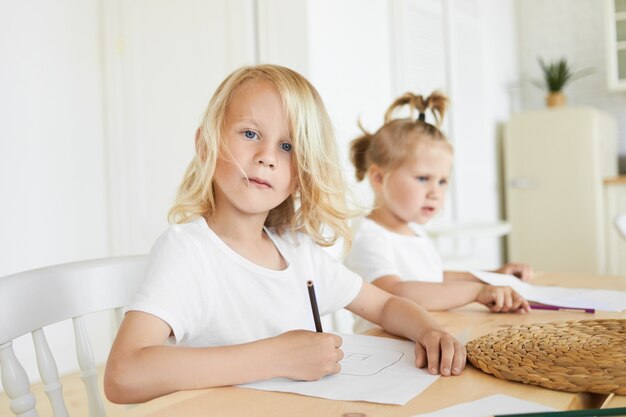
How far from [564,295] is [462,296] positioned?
0.70ft

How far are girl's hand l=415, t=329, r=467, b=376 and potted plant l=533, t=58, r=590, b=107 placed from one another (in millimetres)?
4227

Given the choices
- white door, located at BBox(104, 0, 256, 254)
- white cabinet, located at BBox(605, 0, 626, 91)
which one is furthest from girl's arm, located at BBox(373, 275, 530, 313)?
white cabinet, located at BBox(605, 0, 626, 91)

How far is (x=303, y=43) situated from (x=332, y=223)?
1.72 meters

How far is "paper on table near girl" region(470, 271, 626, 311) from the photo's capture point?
118 centimetres

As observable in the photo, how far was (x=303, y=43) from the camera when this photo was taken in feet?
8.91

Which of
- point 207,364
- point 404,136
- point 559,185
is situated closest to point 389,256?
point 404,136

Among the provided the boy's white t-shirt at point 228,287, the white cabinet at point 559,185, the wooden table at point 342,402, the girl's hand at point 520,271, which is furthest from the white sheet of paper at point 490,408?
the white cabinet at point 559,185

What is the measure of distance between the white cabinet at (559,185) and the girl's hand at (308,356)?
12.9 feet

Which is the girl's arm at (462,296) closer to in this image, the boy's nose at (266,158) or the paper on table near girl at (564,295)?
the paper on table near girl at (564,295)

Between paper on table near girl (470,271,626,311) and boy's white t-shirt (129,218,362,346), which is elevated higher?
boy's white t-shirt (129,218,362,346)

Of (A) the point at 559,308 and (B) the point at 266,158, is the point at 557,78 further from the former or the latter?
(B) the point at 266,158

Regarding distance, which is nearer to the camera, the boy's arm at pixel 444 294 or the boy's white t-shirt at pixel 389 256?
the boy's arm at pixel 444 294

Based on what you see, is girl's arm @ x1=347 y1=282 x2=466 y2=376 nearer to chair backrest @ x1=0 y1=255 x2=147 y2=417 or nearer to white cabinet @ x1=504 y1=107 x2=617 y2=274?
chair backrest @ x1=0 y1=255 x2=147 y2=417

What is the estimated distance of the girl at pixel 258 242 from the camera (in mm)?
870
